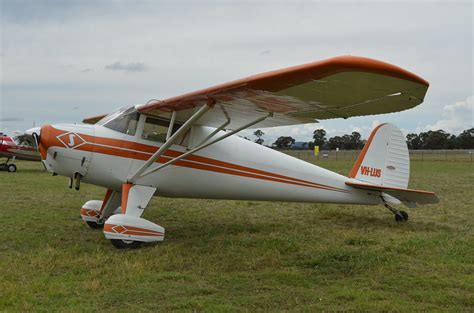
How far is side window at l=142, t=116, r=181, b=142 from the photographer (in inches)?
266

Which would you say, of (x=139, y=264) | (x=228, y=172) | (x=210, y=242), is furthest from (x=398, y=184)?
(x=139, y=264)

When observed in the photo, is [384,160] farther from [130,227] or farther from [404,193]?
[130,227]

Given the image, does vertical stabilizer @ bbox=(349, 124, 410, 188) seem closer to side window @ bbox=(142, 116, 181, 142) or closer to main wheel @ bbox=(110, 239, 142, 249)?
side window @ bbox=(142, 116, 181, 142)

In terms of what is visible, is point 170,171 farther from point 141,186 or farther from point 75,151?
point 75,151

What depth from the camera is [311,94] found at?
485 cm

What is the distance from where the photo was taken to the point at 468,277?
4531mm

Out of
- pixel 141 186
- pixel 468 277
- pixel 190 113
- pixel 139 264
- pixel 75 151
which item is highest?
pixel 190 113

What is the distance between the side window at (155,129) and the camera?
22.2 ft

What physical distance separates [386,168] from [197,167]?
3.92 m

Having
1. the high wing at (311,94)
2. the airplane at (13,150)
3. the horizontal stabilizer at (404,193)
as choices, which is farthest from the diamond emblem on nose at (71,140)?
the airplane at (13,150)

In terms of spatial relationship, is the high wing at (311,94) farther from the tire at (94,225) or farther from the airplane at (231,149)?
the tire at (94,225)

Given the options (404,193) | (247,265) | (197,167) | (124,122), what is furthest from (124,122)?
(404,193)

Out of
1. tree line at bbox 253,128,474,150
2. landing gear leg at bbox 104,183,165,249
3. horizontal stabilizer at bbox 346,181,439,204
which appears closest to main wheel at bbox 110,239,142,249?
landing gear leg at bbox 104,183,165,249

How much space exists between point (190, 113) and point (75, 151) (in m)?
1.81
